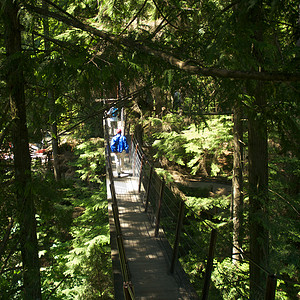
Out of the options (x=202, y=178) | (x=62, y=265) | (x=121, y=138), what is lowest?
(x=62, y=265)

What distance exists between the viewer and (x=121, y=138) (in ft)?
29.5

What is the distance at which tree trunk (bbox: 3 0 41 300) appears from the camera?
422 centimetres

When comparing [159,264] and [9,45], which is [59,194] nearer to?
[159,264]

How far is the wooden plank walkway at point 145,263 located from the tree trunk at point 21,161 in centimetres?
110

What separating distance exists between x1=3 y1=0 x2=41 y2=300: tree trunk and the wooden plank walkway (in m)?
1.10

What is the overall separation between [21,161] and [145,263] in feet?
7.33

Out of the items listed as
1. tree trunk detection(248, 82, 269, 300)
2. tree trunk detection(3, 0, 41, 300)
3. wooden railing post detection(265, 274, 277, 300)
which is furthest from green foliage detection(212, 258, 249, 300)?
tree trunk detection(3, 0, 41, 300)

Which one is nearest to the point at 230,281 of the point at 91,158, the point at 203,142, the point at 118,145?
the point at 118,145

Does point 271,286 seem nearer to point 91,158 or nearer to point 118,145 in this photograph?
point 118,145

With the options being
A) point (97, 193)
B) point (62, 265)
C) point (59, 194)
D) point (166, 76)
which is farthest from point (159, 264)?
point (97, 193)

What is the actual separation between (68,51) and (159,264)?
310 cm

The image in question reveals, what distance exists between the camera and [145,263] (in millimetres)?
4609

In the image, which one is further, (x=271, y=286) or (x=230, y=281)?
(x=230, y=281)

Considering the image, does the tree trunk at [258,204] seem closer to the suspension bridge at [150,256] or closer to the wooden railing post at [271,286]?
the suspension bridge at [150,256]
